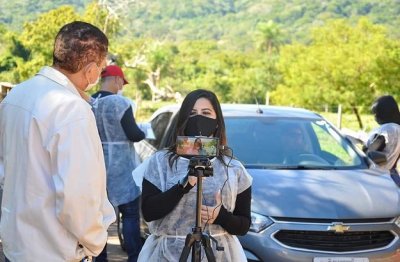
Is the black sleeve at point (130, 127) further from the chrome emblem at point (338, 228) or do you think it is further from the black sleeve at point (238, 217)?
the black sleeve at point (238, 217)

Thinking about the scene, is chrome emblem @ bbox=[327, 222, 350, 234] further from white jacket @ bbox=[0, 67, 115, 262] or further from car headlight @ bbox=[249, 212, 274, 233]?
white jacket @ bbox=[0, 67, 115, 262]

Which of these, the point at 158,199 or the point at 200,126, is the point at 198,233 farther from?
the point at 200,126

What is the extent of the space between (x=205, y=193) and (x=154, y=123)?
4422 millimetres

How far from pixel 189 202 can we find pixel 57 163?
105cm

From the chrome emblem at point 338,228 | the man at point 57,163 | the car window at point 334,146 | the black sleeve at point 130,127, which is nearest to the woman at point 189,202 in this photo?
the man at point 57,163

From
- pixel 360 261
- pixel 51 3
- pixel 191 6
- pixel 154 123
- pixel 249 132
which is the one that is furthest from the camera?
pixel 191 6

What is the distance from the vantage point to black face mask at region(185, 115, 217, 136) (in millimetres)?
3674

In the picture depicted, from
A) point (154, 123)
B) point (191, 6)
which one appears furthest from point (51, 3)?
point (191, 6)

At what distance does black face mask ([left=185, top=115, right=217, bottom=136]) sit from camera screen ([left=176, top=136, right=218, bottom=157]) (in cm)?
43

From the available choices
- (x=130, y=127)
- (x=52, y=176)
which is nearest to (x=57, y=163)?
(x=52, y=176)

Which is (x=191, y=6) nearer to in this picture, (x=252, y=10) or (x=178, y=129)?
(x=252, y=10)

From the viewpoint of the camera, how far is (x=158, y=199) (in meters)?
3.51

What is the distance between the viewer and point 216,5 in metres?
165

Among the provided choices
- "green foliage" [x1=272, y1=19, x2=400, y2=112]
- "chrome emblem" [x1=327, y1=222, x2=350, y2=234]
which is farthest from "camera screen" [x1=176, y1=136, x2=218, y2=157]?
"green foliage" [x1=272, y1=19, x2=400, y2=112]
